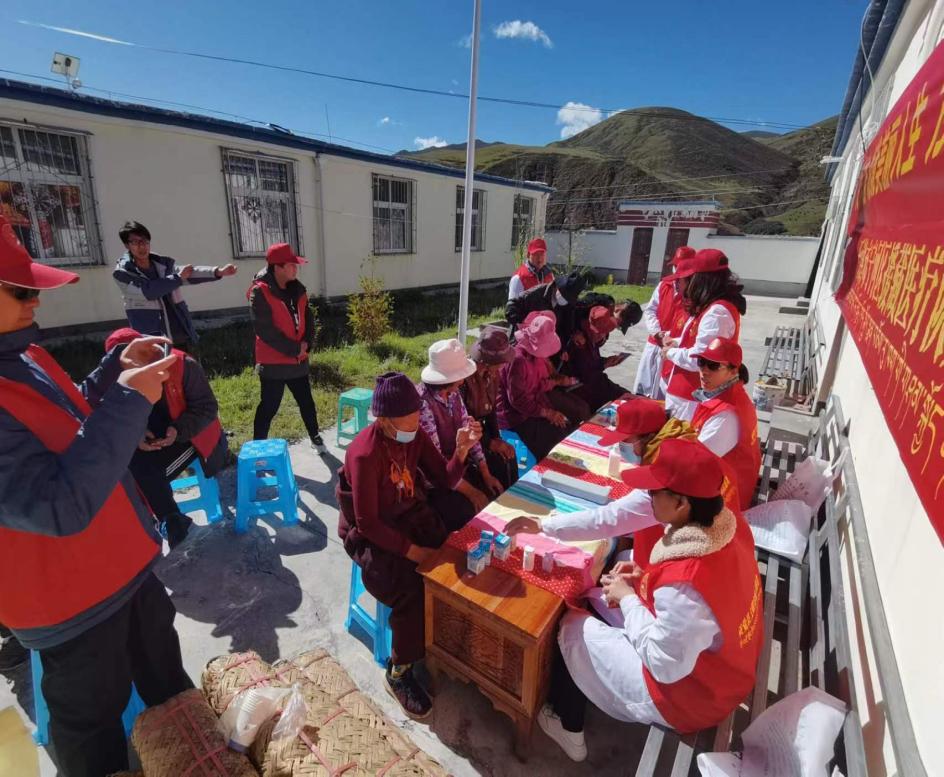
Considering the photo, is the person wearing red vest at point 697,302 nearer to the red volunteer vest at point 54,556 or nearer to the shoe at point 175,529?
the red volunteer vest at point 54,556

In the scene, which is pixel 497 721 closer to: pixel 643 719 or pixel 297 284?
pixel 643 719

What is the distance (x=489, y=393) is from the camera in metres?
3.24

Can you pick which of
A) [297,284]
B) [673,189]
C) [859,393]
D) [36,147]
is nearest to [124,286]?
[297,284]

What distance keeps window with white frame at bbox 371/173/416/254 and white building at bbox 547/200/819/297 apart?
25.0ft

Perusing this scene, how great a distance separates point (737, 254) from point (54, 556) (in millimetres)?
21860

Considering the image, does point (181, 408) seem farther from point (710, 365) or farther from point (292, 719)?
point (710, 365)

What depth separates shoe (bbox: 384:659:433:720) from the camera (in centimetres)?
208

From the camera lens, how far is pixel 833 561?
6.88 ft

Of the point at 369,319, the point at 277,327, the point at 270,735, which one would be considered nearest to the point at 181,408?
the point at 277,327

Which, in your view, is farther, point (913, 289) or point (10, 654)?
point (10, 654)

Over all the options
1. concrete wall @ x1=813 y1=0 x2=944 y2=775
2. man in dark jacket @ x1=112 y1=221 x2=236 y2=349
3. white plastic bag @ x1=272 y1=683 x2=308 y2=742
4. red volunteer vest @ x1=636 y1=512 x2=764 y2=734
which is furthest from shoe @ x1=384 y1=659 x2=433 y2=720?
man in dark jacket @ x1=112 y1=221 x2=236 y2=349

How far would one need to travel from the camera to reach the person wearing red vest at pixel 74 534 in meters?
1.17

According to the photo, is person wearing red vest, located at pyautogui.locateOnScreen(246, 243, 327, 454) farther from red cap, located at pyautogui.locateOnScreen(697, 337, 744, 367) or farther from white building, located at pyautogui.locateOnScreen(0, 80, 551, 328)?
white building, located at pyautogui.locateOnScreen(0, 80, 551, 328)

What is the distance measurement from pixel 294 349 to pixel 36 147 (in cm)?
545
